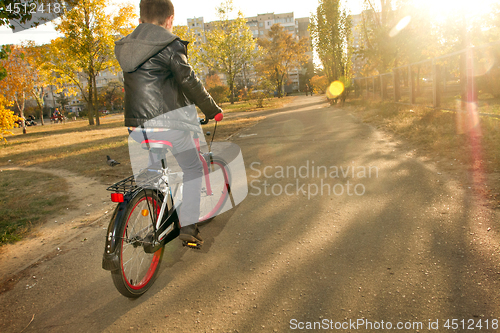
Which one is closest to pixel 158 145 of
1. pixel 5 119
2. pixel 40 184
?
pixel 40 184

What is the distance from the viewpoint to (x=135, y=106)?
2668 millimetres

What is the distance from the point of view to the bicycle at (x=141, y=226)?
7.77 feet

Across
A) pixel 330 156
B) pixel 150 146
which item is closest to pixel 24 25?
pixel 150 146

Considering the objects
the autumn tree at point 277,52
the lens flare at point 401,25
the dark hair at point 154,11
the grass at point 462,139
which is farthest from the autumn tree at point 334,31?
the autumn tree at point 277,52

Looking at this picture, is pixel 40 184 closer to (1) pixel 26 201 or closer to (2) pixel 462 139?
(1) pixel 26 201

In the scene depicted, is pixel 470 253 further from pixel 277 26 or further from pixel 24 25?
pixel 277 26

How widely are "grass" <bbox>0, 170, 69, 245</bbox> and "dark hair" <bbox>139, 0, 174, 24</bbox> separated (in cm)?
310

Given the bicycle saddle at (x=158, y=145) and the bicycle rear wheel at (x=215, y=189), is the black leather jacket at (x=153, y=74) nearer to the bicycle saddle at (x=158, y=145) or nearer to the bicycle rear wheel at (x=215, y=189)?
the bicycle saddle at (x=158, y=145)

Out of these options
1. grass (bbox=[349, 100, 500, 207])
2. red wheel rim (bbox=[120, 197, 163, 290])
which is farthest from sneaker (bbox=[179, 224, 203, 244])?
grass (bbox=[349, 100, 500, 207])

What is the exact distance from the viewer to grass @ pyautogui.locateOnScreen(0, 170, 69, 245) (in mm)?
4296

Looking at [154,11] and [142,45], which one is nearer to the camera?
[142,45]

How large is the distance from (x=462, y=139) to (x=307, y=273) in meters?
5.86

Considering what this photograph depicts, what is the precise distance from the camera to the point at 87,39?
23484 millimetres

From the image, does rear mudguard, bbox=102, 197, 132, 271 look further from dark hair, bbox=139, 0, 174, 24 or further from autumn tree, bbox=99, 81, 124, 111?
autumn tree, bbox=99, 81, 124, 111
